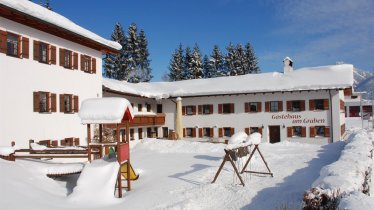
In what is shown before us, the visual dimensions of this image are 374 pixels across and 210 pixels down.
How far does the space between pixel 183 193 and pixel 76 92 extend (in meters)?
→ 12.4

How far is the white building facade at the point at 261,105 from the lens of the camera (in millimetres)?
30469

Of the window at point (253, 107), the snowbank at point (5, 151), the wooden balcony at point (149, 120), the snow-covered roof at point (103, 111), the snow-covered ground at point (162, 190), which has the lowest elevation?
the snow-covered ground at point (162, 190)

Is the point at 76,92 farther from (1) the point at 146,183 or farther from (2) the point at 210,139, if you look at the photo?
(2) the point at 210,139

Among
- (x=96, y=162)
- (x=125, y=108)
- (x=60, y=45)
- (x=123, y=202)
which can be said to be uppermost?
(x=60, y=45)

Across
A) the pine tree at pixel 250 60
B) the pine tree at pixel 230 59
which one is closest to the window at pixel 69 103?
the pine tree at pixel 230 59

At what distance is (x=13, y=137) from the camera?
16.2 m

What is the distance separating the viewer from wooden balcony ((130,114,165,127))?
2972 cm

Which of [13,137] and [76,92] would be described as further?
[76,92]

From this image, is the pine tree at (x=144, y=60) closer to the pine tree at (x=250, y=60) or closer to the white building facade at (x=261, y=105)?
the pine tree at (x=250, y=60)

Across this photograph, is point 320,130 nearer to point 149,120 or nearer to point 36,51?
point 149,120

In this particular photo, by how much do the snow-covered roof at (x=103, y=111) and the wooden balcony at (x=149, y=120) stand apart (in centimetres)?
1563

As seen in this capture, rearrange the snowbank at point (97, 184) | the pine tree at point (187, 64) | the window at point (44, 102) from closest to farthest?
1. the snowbank at point (97, 184)
2. the window at point (44, 102)
3. the pine tree at point (187, 64)

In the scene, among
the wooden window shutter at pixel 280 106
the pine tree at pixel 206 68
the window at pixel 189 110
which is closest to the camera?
the wooden window shutter at pixel 280 106

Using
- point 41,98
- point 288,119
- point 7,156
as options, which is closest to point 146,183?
point 7,156
